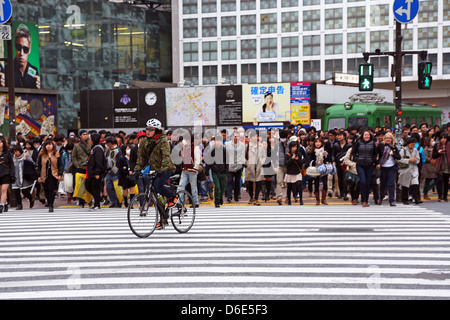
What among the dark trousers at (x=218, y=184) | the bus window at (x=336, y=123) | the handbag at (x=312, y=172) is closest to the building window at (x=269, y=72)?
the bus window at (x=336, y=123)

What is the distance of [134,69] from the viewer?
7388 cm

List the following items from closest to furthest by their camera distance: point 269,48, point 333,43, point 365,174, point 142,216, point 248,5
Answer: point 142,216, point 365,174, point 333,43, point 269,48, point 248,5

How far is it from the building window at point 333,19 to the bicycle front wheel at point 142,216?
65067mm

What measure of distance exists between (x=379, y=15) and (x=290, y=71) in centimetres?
1198

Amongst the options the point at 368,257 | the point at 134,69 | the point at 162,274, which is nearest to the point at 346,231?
the point at 368,257

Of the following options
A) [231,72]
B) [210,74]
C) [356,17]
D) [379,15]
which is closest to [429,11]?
[379,15]

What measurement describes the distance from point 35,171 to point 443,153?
432 inches

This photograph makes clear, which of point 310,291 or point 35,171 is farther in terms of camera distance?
point 35,171

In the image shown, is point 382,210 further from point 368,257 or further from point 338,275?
point 338,275

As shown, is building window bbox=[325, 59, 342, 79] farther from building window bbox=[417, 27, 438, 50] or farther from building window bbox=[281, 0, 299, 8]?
building window bbox=[417, 27, 438, 50]

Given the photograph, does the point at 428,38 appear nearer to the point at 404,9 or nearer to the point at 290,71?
the point at 290,71

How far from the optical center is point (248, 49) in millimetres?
77000

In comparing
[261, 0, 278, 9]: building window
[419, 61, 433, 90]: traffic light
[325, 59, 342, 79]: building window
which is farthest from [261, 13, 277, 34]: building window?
[419, 61, 433, 90]: traffic light

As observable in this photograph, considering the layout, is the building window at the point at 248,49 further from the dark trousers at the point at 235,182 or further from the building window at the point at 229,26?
the dark trousers at the point at 235,182
